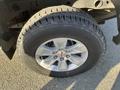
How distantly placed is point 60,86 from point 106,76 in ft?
1.87

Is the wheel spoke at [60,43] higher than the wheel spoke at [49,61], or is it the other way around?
the wheel spoke at [60,43]

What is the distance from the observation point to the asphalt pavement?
140 inches

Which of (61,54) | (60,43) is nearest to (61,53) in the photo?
(61,54)

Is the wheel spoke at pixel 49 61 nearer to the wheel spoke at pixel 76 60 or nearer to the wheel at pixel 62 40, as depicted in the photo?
the wheel at pixel 62 40

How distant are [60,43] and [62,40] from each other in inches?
2.1

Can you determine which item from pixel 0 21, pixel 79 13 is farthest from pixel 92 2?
pixel 0 21

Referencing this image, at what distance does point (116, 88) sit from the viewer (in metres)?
3.51

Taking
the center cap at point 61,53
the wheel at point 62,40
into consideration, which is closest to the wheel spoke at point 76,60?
the wheel at point 62,40

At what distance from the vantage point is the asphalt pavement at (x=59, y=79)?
11.7 ft

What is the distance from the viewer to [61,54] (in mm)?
3355

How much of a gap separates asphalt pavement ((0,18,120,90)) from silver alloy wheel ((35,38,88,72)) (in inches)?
6.8

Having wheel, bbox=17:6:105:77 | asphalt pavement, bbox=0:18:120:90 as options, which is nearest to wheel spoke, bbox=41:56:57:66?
wheel, bbox=17:6:105:77

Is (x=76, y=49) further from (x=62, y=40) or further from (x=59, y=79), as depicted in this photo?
(x=59, y=79)

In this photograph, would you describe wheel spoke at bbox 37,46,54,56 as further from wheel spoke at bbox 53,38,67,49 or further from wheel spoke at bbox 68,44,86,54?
wheel spoke at bbox 68,44,86,54
